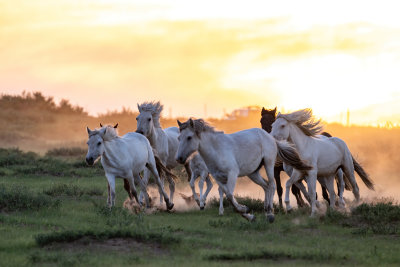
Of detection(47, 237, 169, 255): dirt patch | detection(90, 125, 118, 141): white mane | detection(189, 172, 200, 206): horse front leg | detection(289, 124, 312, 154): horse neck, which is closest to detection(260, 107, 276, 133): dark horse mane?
detection(289, 124, 312, 154): horse neck

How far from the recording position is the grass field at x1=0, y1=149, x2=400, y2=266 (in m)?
8.38

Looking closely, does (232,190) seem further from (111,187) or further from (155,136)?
(155,136)

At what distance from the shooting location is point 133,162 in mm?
12891

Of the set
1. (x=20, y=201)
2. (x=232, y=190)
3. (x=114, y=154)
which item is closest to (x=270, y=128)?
(x=232, y=190)

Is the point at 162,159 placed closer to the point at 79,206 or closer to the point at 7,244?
the point at 79,206

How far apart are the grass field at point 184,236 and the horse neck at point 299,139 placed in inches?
53.8

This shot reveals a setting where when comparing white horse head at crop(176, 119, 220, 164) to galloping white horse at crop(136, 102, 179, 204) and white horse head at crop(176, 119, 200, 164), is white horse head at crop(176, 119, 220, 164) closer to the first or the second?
white horse head at crop(176, 119, 200, 164)

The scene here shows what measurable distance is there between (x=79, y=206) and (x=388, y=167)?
20.0m

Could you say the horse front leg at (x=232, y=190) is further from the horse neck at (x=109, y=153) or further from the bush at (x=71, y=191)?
the bush at (x=71, y=191)

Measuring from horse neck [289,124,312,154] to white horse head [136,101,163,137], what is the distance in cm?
354

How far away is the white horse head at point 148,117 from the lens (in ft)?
47.5

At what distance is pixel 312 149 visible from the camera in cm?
1280

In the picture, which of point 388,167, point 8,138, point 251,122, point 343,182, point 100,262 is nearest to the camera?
point 100,262

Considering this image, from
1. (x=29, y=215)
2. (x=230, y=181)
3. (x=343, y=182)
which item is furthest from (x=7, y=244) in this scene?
(x=343, y=182)
